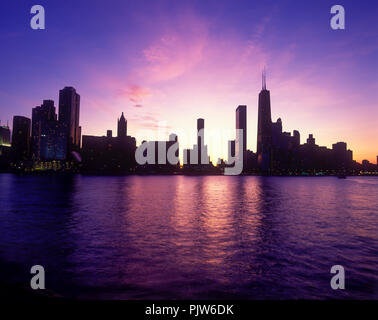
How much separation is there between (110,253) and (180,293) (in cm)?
741

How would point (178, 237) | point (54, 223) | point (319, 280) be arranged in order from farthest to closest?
1. point (54, 223)
2. point (178, 237)
3. point (319, 280)

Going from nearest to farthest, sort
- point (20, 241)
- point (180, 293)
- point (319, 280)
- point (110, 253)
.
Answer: point (180, 293)
point (319, 280)
point (110, 253)
point (20, 241)

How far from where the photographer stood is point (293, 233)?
24156 millimetres

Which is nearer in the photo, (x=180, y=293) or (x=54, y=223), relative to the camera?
(x=180, y=293)

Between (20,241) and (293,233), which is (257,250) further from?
(20,241)
